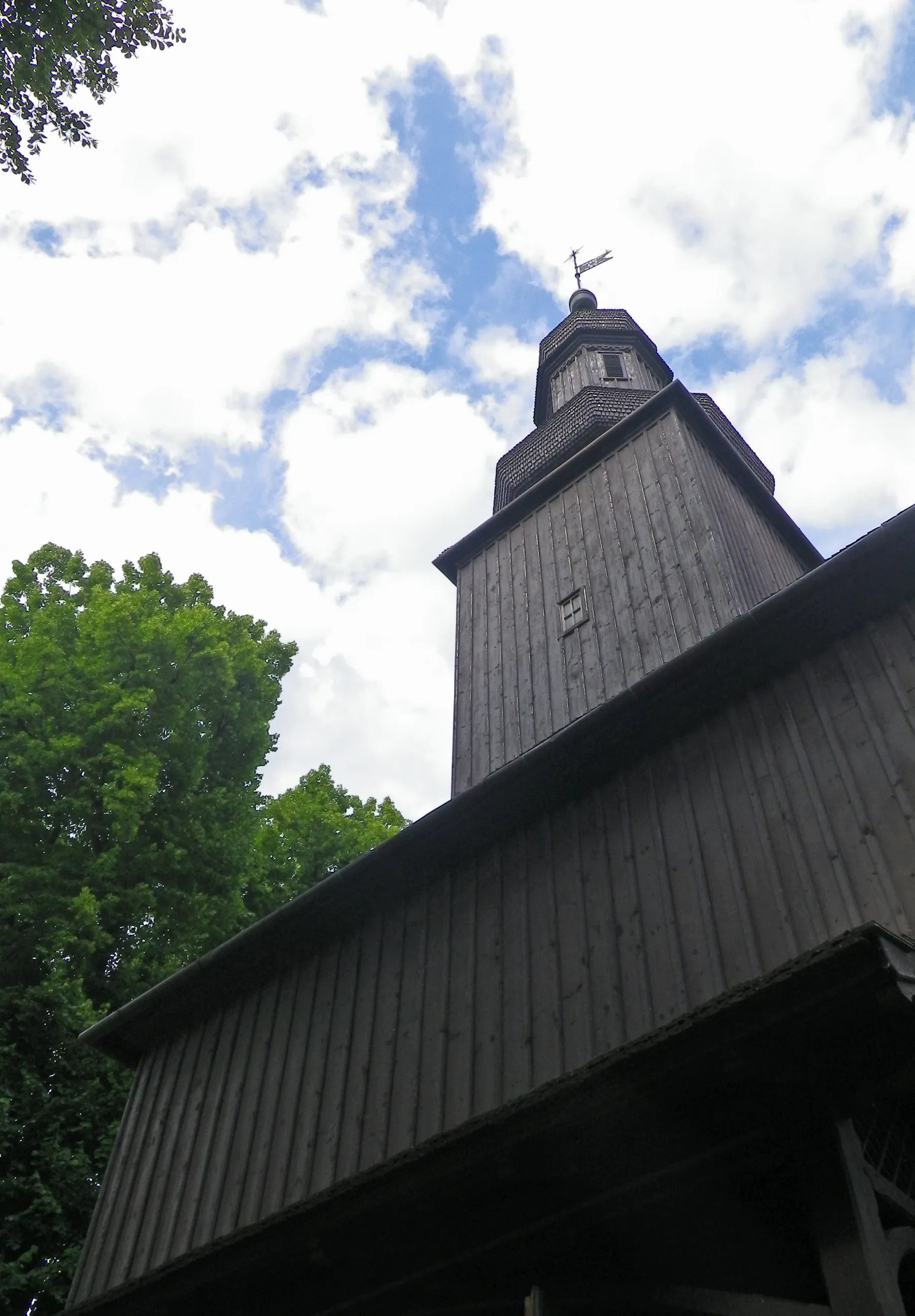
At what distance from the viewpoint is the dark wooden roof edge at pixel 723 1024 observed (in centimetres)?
363

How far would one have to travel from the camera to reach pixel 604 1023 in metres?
6.23

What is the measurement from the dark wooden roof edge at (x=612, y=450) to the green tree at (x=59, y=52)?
7646 millimetres

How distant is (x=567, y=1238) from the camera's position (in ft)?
14.6

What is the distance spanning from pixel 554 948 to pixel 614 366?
51.0 ft

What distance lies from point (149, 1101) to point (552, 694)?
5.60m

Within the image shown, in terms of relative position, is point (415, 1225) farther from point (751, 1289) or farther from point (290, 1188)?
point (290, 1188)

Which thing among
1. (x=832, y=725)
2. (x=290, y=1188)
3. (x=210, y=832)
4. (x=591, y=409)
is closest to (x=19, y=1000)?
(x=210, y=832)

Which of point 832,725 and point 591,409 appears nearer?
point 832,725

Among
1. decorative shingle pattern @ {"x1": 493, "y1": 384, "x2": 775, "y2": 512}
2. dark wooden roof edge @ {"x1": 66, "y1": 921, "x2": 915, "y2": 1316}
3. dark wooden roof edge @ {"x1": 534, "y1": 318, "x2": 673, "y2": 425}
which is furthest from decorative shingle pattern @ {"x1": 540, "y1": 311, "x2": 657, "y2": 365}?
dark wooden roof edge @ {"x1": 66, "y1": 921, "x2": 915, "y2": 1316}

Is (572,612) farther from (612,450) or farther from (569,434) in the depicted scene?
(569,434)

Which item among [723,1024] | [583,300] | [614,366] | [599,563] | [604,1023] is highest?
[583,300]

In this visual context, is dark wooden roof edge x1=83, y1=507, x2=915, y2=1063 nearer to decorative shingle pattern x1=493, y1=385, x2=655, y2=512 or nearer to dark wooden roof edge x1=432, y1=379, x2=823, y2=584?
dark wooden roof edge x1=432, y1=379, x2=823, y2=584

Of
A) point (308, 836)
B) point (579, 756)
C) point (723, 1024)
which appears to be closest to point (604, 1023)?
point (579, 756)

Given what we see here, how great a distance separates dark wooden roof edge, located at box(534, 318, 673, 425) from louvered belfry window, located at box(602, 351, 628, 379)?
0.52m
